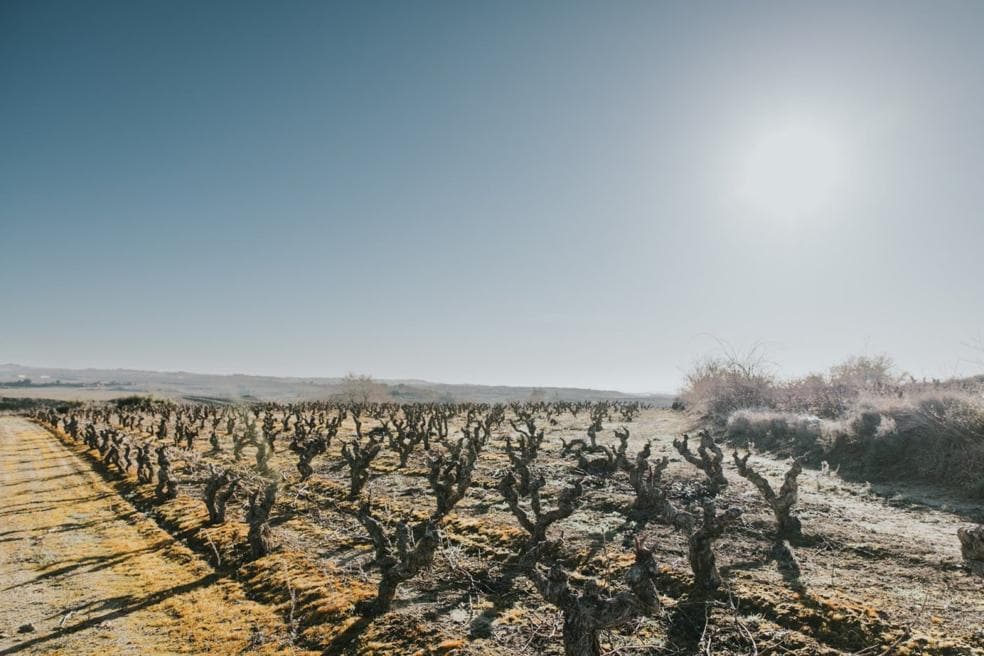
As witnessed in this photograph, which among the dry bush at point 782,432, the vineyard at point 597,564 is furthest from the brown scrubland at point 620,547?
the dry bush at point 782,432

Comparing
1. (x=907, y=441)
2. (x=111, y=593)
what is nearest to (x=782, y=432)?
(x=907, y=441)

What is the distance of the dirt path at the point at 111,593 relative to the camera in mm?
6336

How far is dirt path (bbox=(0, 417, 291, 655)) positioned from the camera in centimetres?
634

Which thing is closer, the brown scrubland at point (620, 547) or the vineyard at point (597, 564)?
the vineyard at point (597, 564)

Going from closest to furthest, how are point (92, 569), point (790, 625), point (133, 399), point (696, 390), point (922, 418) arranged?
1. point (790, 625)
2. point (92, 569)
3. point (922, 418)
4. point (696, 390)
5. point (133, 399)

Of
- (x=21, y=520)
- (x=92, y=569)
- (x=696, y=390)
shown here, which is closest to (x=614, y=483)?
(x=92, y=569)

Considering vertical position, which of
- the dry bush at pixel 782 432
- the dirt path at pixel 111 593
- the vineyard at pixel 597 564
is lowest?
the dirt path at pixel 111 593

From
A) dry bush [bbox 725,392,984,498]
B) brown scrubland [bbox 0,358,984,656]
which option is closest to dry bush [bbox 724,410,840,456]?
dry bush [bbox 725,392,984,498]

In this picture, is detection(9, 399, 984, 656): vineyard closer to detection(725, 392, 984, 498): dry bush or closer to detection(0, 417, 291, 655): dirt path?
detection(0, 417, 291, 655): dirt path

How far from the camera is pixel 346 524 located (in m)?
11.0

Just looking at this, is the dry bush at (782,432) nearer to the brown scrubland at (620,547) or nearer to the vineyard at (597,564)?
the brown scrubland at (620,547)

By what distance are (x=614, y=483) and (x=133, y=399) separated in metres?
74.4

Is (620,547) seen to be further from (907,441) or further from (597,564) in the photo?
(907,441)

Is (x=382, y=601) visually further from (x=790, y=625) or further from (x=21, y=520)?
(x=21, y=520)
